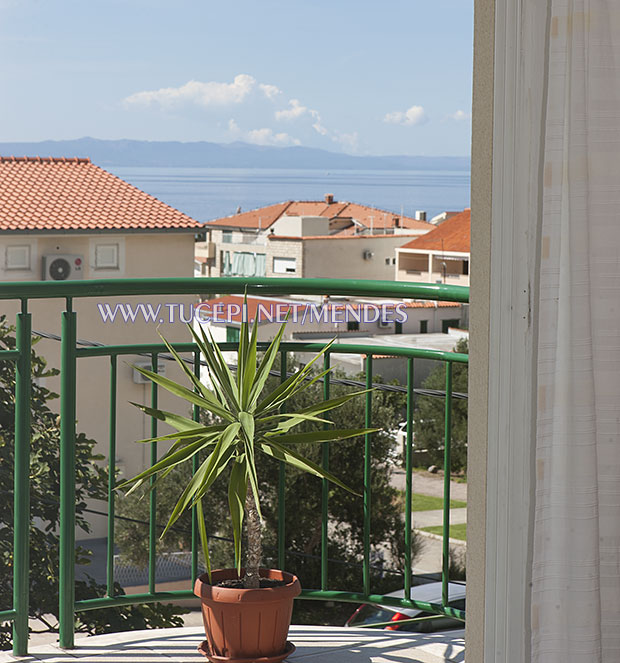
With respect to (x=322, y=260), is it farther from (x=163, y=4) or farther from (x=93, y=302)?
(x=163, y=4)

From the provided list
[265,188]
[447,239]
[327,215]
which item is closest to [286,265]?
[327,215]

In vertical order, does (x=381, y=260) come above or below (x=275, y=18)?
below

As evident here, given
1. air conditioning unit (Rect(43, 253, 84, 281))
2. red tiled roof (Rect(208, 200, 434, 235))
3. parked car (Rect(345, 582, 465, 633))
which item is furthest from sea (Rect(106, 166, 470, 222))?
parked car (Rect(345, 582, 465, 633))

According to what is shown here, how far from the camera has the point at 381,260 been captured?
53031 mm

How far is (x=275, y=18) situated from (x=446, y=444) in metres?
115

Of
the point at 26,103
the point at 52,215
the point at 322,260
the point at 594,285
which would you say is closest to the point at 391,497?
the point at 594,285

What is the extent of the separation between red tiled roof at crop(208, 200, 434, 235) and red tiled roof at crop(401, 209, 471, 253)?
15.7ft

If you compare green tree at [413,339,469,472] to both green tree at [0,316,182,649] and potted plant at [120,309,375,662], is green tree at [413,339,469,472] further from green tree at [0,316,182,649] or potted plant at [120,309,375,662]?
potted plant at [120,309,375,662]

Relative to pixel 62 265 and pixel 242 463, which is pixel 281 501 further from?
pixel 62 265

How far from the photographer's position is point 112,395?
230 cm

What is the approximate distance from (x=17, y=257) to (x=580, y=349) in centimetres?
2544

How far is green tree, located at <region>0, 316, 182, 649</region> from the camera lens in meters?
4.07

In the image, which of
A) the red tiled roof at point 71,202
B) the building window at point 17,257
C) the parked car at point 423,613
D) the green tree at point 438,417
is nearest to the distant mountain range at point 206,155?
the red tiled roof at point 71,202

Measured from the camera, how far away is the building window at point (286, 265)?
50.4 m
